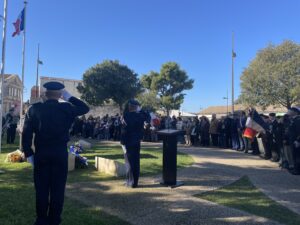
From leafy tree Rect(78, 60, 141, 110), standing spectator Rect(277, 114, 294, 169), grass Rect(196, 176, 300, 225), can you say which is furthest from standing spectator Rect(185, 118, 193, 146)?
leafy tree Rect(78, 60, 141, 110)

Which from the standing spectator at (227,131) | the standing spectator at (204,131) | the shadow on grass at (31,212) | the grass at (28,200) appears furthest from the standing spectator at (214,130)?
the shadow on grass at (31,212)

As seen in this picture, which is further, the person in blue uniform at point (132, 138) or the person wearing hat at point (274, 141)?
the person wearing hat at point (274, 141)

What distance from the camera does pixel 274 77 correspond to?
39844 millimetres

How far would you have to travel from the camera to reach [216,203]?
6641mm

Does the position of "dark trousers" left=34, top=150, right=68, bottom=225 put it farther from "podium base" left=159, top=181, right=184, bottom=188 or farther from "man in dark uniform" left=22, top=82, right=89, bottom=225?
"podium base" left=159, top=181, right=184, bottom=188

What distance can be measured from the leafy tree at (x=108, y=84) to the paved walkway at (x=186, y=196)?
3852 cm

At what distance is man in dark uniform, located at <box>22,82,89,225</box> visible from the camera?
4.68 meters

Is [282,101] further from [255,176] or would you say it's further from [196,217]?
[196,217]

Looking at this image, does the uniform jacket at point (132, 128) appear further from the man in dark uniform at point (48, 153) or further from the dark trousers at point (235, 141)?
the dark trousers at point (235, 141)

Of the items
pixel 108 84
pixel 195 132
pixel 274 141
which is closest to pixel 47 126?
pixel 274 141

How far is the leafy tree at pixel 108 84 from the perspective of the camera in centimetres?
4838

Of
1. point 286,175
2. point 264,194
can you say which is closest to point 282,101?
point 286,175

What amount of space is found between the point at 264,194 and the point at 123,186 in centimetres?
305

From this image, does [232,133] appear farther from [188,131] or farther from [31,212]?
[31,212]
